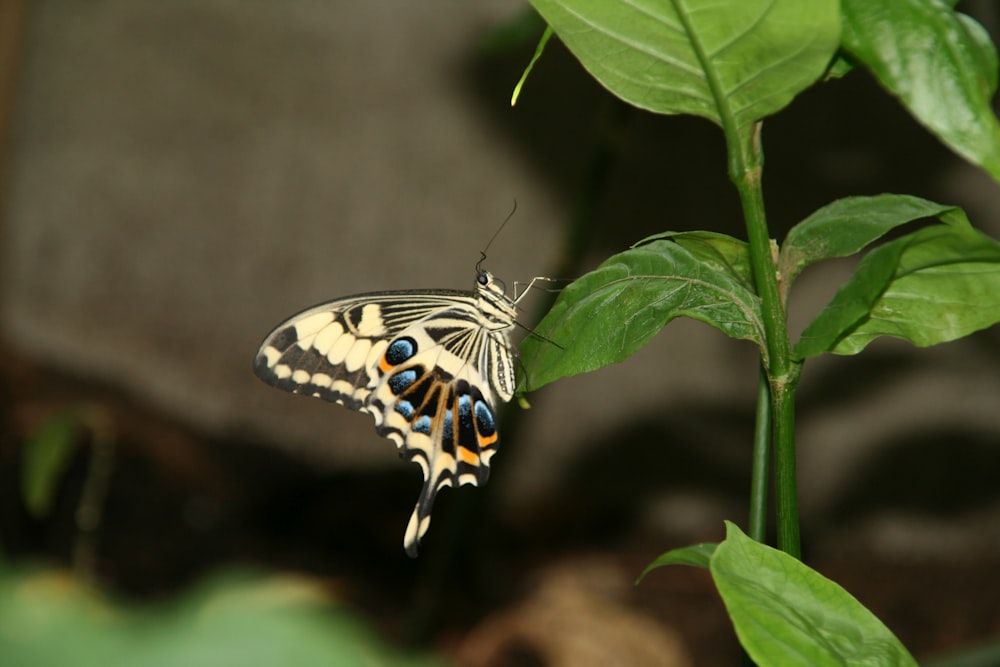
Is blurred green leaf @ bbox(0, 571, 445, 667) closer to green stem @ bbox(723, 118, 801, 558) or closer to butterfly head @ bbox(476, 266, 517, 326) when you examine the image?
green stem @ bbox(723, 118, 801, 558)

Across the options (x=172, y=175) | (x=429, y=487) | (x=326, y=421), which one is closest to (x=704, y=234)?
(x=429, y=487)

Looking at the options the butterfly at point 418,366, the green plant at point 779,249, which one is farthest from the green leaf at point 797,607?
the butterfly at point 418,366

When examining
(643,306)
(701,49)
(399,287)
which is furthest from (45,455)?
(701,49)

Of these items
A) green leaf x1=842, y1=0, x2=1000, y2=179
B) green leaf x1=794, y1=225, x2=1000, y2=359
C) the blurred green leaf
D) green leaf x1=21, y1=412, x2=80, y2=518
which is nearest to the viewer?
the blurred green leaf

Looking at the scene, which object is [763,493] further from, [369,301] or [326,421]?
[326,421]

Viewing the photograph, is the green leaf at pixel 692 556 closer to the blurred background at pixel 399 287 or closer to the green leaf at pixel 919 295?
the green leaf at pixel 919 295

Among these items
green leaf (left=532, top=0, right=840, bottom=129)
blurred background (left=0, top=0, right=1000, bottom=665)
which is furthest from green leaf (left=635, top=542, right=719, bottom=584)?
blurred background (left=0, top=0, right=1000, bottom=665)
